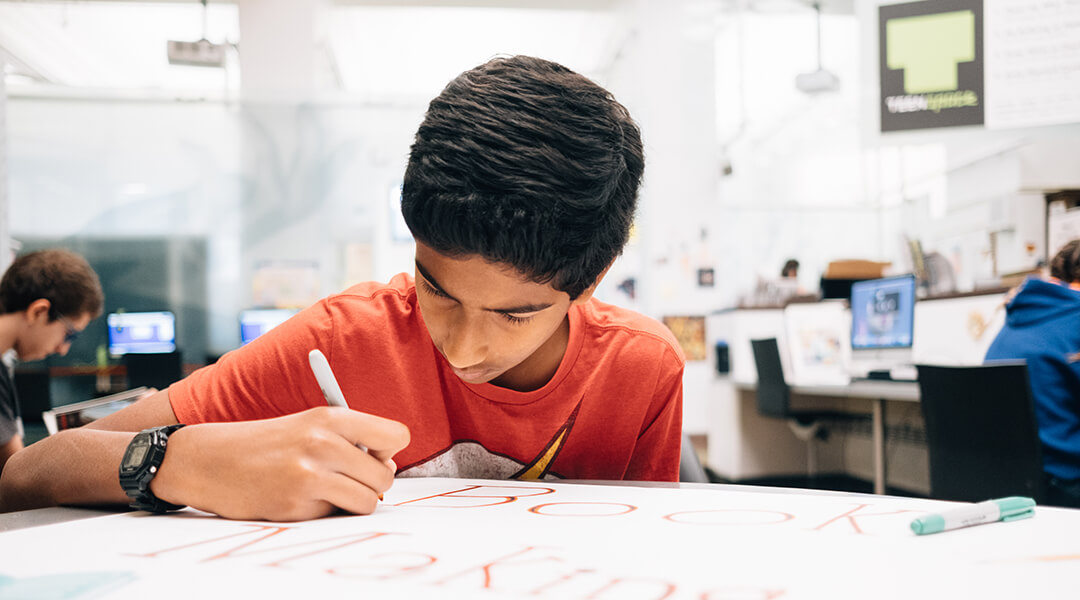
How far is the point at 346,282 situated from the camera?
6.42 metres

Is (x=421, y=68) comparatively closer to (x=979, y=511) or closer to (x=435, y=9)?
(x=435, y=9)

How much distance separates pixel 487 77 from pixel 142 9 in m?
6.86

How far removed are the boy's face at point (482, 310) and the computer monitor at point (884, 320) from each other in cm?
307

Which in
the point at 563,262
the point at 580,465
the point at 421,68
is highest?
the point at 421,68

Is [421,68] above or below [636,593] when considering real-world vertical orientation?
above

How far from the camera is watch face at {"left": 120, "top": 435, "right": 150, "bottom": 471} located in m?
0.67

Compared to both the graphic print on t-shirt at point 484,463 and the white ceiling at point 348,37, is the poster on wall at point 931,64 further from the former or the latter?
the white ceiling at point 348,37

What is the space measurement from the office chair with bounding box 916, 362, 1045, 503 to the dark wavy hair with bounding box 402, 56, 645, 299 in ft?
5.36

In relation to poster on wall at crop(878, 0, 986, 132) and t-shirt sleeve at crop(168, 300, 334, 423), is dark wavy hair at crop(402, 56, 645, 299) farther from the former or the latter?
poster on wall at crop(878, 0, 986, 132)

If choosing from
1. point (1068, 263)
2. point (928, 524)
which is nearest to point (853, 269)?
point (1068, 263)

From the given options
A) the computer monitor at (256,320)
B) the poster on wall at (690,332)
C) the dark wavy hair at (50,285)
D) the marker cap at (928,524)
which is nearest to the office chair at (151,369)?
the computer monitor at (256,320)

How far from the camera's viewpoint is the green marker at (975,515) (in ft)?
1.82

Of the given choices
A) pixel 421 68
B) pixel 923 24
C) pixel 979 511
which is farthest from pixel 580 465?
pixel 421 68

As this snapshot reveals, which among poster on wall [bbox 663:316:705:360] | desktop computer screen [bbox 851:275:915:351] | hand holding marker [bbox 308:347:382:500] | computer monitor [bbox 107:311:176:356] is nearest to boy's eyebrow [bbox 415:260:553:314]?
hand holding marker [bbox 308:347:382:500]
